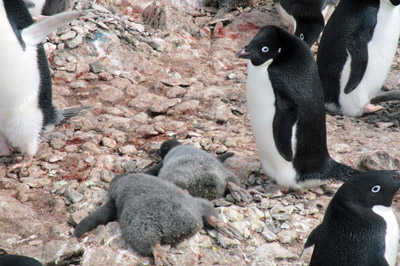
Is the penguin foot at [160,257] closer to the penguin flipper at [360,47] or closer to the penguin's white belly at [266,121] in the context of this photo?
the penguin's white belly at [266,121]

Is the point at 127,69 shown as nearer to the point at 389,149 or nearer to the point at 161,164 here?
the point at 161,164

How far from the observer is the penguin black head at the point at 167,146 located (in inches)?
153

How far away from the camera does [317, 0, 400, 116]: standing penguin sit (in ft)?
15.5

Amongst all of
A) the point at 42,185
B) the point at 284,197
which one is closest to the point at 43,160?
the point at 42,185

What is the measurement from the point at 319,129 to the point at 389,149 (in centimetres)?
72

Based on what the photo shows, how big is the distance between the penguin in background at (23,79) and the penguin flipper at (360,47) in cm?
230

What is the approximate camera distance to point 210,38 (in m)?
6.16

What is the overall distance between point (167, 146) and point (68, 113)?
88 cm

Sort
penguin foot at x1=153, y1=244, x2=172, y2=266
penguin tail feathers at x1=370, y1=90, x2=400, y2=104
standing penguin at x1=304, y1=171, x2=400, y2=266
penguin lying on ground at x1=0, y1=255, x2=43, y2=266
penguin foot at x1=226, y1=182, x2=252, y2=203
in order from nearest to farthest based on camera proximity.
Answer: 1. penguin lying on ground at x1=0, y1=255, x2=43, y2=266
2. standing penguin at x1=304, y1=171, x2=400, y2=266
3. penguin foot at x1=153, y1=244, x2=172, y2=266
4. penguin foot at x1=226, y1=182, x2=252, y2=203
5. penguin tail feathers at x1=370, y1=90, x2=400, y2=104

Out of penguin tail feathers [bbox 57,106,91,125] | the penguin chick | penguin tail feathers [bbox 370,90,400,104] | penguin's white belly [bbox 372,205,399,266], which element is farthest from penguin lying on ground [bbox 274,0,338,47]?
penguin's white belly [bbox 372,205,399,266]

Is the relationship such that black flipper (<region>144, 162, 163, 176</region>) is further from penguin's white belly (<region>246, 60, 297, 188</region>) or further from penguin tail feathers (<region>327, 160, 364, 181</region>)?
penguin tail feathers (<region>327, 160, 364, 181</region>)

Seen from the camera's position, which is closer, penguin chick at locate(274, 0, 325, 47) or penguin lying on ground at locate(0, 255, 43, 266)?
penguin lying on ground at locate(0, 255, 43, 266)

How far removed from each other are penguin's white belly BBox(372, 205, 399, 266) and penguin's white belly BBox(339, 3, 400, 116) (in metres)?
2.20

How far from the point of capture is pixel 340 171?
11.9ft
